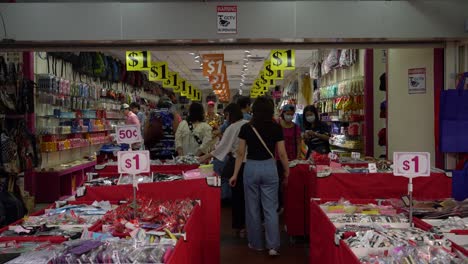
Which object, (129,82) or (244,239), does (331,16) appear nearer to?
(244,239)

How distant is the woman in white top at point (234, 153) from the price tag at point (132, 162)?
254 centimetres

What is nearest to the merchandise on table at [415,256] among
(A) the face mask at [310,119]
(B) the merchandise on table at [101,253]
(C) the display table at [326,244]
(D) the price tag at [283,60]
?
(C) the display table at [326,244]

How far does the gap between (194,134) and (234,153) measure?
139 centimetres

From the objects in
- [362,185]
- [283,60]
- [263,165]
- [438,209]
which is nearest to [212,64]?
[283,60]

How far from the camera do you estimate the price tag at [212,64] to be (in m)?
15.8

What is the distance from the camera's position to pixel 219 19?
579cm

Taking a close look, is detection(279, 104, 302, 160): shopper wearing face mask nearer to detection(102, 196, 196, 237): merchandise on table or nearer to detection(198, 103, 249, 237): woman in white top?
detection(198, 103, 249, 237): woman in white top

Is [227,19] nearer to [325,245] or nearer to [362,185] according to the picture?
[362,185]

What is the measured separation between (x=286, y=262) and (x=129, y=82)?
44.5 ft

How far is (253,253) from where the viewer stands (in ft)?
19.6

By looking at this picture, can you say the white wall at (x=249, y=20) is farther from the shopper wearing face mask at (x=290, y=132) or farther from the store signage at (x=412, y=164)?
the store signage at (x=412, y=164)

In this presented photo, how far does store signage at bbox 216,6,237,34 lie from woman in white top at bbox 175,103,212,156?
2.17m

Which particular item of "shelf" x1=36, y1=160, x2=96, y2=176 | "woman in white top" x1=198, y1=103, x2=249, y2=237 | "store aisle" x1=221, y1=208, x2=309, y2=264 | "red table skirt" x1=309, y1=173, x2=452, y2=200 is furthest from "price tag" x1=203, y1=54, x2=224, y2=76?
"red table skirt" x1=309, y1=173, x2=452, y2=200

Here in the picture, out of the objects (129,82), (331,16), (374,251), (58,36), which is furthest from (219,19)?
(129,82)
